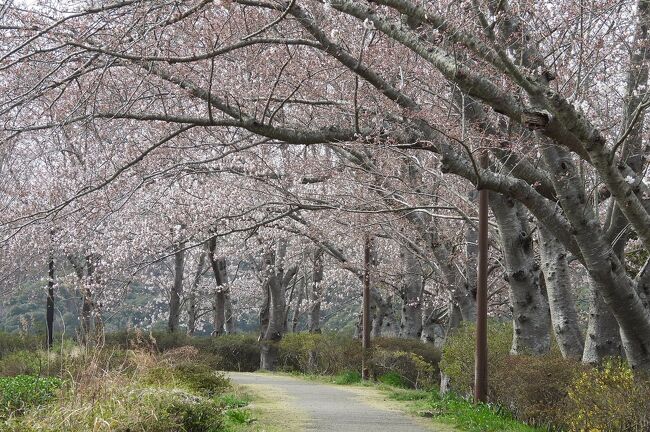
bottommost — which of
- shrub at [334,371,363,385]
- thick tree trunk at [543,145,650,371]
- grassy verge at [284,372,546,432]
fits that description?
grassy verge at [284,372,546,432]

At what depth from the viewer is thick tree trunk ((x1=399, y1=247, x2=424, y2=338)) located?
72.0ft

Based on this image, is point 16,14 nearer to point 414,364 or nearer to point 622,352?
point 622,352

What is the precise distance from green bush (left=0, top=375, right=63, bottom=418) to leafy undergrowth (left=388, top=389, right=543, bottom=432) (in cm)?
508

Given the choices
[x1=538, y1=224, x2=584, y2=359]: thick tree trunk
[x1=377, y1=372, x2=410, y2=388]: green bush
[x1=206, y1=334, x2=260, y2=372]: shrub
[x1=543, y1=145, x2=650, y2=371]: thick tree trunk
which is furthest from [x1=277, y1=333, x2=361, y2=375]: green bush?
[x1=543, y1=145, x2=650, y2=371]: thick tree trunk

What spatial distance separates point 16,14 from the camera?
8.50 metres

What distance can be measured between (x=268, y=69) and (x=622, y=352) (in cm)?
680

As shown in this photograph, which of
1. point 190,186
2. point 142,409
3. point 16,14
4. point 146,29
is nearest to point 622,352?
point 142,409

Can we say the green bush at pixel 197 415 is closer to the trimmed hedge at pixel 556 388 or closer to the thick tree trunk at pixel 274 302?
the trimmed hedge at pixel 556 388

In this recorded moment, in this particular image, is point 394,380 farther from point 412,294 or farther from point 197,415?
point 197,415

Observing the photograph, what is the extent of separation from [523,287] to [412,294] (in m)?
10.4

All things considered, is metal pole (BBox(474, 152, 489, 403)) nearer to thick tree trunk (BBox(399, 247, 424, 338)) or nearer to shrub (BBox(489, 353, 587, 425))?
shrub (BBox(489, 353, 587, 425))

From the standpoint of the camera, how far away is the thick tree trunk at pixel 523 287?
11906 millimetres

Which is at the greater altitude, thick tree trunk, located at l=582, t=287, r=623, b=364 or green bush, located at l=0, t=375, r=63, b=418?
thick tree trunk, located at l=582, t=287, r=623, b=364

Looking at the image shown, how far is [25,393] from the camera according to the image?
31.5 feet
